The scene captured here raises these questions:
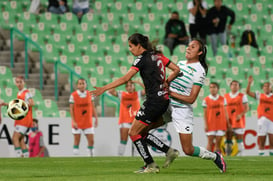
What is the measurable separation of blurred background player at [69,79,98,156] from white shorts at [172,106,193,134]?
784cm

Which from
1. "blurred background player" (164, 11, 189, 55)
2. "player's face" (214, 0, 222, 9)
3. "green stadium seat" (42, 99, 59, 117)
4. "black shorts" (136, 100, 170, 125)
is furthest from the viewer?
"player's face" (214, 0, 222, 9)

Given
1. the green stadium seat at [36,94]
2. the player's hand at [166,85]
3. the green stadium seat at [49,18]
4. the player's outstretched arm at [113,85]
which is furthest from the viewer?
the green stadium seat at [49,18]

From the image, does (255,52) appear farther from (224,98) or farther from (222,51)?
(224,98)

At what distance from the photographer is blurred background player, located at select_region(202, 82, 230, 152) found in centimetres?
1758

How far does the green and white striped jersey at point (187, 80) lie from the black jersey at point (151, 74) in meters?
0.33

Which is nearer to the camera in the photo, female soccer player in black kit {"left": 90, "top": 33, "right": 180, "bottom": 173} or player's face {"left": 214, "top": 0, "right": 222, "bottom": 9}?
female soccer player in black kit {"left": 90, "top": 33, "right": 180, "bottom": 173}

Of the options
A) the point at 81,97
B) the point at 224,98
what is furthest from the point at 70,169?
the point at 224,98

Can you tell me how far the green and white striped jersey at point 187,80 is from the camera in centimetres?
942

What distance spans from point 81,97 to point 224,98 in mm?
3479

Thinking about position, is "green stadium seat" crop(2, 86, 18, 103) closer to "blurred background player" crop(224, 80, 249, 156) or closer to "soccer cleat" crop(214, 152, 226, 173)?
"blurred background player" crop(224, 80, 249, 156)

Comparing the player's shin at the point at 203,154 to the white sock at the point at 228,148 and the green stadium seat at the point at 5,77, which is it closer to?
the white sock at the point at 228,148

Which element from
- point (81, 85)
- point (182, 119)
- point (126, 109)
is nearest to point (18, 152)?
point (81, 85)

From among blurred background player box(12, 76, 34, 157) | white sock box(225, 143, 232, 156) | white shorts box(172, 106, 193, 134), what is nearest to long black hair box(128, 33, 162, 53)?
white shorts box(172, 106, 193, 134)

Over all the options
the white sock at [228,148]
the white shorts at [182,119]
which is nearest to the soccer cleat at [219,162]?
the white shorts at [182,119]
